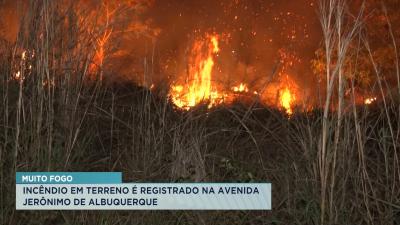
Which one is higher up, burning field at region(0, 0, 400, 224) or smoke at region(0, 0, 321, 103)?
smoke at region(0, 0, 321, 103)

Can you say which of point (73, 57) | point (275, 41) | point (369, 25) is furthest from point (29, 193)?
point (275, 41)

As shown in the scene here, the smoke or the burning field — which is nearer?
the burning field

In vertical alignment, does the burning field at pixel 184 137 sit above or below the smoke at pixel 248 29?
below

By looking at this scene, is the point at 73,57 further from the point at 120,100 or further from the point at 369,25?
the point at 369,25

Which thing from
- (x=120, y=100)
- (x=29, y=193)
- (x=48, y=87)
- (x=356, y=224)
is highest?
(x=120, y=100)

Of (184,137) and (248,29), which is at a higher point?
(248,29)

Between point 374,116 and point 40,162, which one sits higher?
point 374,116

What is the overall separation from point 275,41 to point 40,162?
824 inches

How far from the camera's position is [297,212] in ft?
14.1

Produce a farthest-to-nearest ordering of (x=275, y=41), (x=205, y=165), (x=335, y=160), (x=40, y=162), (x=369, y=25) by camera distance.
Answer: (x=275, y=41)
(x=369, y=25)
(x=205, y=165)
(x=40, y=162)
(x=335, y=160)

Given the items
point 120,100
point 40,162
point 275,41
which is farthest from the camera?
point 275,41

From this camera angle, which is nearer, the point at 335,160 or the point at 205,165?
the point at 335,160

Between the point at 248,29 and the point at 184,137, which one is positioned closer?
the point at 184,137

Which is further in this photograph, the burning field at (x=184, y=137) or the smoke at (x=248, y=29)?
the smoke at (x=248, y=29)
